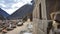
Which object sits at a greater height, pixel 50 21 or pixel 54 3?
pixel 54 3

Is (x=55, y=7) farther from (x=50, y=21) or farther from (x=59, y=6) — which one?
(x=50, y=21)

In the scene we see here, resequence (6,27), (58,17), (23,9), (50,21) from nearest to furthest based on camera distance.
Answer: (58,17), (50,21), (6,27), (23,9)

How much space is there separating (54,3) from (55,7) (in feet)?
0.16

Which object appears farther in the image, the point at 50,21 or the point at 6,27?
the point at 6,27

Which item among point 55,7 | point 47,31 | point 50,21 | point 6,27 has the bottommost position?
point 6,27

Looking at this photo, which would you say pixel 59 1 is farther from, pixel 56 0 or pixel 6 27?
pixel 6 27

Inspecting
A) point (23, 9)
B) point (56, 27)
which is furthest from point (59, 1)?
point (23, 9)

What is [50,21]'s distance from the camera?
1204 mm

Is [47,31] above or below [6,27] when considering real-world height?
above

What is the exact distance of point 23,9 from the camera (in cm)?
988

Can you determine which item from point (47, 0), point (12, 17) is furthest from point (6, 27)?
point (47, 0)

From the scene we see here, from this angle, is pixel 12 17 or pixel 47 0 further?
pixel 12 17

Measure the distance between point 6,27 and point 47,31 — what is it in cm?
510

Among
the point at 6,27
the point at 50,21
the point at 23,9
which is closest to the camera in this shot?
the point at 50,21
